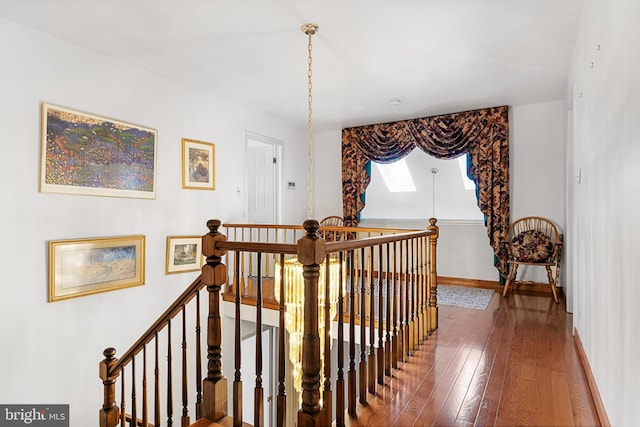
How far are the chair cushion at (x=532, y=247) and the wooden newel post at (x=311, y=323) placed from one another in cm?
370

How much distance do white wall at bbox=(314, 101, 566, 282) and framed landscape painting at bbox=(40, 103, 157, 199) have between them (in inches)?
162

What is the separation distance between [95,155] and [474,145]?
4.50 meters

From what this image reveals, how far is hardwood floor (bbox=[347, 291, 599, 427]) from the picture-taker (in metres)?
1.88

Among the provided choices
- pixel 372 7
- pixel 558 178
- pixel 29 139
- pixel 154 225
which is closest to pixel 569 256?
pixel 558 178

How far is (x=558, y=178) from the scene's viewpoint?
15.3 feet

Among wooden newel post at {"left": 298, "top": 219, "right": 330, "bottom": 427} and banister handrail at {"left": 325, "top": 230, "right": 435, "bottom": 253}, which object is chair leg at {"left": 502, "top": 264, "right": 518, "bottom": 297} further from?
wooden newel post at {"left": 298, "top": 219, "right": 330, "bottom": 427}

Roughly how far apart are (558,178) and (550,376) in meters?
3.17

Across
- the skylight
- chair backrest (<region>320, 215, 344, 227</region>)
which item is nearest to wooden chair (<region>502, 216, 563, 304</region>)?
the skylight

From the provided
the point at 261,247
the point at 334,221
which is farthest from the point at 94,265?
the point at 334,221

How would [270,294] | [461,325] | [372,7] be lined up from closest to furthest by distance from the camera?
1. [372,7]
2. [461,325]
3. [270,294]

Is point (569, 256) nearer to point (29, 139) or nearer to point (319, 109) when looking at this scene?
point (319, 109)

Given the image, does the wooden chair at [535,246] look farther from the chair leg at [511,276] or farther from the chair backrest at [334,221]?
the chair backrest at [334,221]

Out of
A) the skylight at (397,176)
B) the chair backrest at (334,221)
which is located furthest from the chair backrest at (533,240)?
the chair backrest at (334,221)

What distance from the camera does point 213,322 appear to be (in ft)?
6.31
